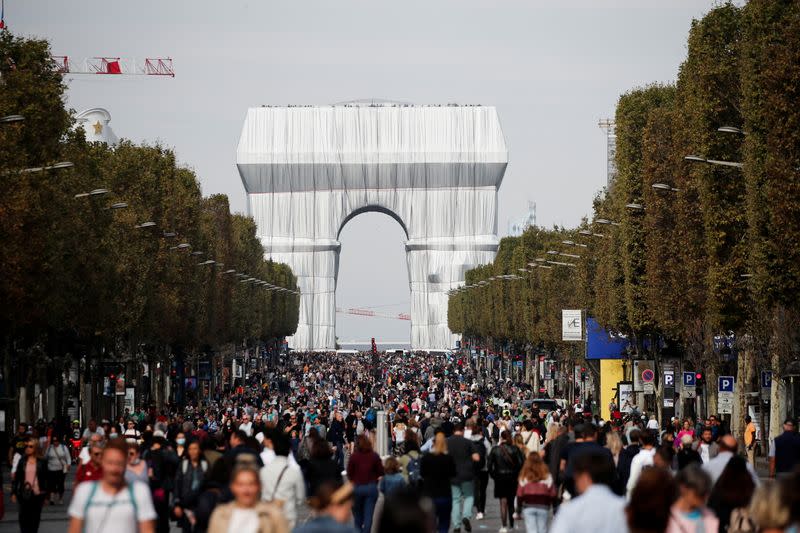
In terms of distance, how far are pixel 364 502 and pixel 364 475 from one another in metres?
0.46

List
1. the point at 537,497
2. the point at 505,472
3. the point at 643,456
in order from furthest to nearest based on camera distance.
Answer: the point at 505,472 → the point at 643,456 → the point at 537,497

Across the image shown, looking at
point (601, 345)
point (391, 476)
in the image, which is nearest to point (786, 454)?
point (391, 476)

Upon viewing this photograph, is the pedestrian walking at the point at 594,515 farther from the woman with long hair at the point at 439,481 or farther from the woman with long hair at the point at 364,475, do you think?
the woman with long hair at the point at 439,481

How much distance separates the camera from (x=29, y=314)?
4316 centimetres

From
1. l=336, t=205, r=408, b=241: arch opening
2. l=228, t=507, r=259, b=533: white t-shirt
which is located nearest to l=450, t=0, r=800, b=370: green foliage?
l=228, t=507, r=259, b=533: white t-shirt

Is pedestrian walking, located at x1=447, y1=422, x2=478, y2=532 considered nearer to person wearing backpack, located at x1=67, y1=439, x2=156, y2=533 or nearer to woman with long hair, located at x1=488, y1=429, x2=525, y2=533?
woman with long hair, located at x1=488, y1=429, x2=525, y2=533

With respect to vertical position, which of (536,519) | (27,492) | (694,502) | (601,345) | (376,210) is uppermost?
(376,210)

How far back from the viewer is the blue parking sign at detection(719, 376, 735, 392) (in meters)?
44.8

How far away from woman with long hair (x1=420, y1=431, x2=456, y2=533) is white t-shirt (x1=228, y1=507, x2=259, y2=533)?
9.14 metres

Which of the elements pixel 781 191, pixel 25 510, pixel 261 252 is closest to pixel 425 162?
pixel 261 252

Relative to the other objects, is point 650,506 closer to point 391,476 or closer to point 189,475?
point 189,475

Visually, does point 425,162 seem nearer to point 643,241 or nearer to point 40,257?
point 643,241

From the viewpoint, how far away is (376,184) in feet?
546

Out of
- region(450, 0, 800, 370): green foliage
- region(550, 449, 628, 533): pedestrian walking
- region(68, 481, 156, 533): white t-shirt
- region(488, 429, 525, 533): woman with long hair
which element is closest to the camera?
region(550, 449, 628, 533): pedestrian walking
